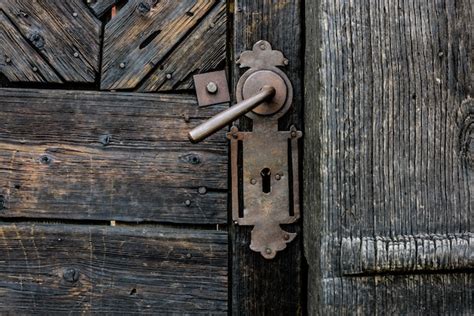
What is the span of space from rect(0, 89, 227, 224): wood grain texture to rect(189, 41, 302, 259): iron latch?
0.06 meters

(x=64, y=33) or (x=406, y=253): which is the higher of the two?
(x=64, y=33)

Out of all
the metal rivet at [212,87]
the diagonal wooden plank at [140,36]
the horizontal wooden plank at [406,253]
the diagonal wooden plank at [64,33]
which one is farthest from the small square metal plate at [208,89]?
the horizontal wooden plank at [406,253]

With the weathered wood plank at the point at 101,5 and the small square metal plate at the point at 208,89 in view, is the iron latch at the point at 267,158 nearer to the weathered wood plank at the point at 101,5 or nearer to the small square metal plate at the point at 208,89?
the small square metal plate at the point at 208,89

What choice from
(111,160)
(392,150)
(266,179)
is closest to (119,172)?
(111,160)

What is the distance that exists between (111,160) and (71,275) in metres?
0.27

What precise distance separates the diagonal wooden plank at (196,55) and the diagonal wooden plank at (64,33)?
6.3 inches

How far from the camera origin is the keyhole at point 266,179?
4.35 feet

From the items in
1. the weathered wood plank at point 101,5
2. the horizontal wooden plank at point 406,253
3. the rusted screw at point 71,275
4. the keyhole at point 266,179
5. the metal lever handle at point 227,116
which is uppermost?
the weathered wood plank at point 101,5

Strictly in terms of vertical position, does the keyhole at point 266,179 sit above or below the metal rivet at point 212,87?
below

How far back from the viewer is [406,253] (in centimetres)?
104

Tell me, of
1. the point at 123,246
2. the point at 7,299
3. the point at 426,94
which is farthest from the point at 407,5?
the point at 7,299

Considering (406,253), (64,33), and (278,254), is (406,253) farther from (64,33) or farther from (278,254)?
(64,33)

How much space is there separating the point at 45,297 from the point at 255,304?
47 cm

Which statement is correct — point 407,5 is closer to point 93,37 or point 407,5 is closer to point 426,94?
point 426,94
